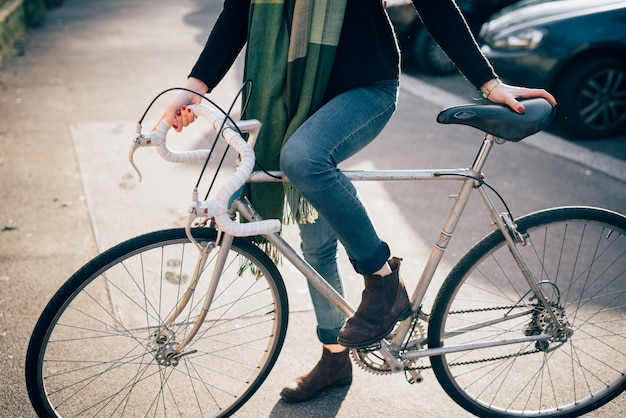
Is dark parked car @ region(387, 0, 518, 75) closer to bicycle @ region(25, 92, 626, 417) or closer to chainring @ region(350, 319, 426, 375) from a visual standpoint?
bicycle @ region(25, 92, 626, 417)

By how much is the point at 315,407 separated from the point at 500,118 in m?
1.34

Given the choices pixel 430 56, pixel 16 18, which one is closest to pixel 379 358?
pixel 430 56

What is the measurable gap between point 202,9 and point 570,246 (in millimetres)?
10699

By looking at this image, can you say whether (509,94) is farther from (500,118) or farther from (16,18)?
(16,18)

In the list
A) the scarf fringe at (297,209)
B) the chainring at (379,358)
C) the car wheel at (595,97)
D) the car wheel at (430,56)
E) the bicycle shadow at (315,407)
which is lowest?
the bicycle shadow at (315,407)

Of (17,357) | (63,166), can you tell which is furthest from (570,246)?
(63,166)

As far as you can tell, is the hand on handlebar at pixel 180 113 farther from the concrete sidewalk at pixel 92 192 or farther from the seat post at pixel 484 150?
the concrete sidewalk at pixel 92 192

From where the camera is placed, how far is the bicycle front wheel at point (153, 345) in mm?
2152

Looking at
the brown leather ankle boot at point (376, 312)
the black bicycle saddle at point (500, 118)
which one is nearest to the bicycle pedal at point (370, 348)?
the brown leather ankle boot at point (376, 312)

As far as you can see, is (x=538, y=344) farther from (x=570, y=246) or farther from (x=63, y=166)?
(x=63, y=166)

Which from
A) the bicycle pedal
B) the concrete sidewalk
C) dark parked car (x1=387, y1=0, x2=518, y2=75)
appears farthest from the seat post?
dark parked car (x1=387, y1=0, x2=518, y2=75)

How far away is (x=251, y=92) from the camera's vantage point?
86.8 inches

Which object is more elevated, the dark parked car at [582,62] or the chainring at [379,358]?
the dark parked car at [582,62]

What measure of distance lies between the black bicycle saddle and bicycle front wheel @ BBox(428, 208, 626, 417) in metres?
0.34
